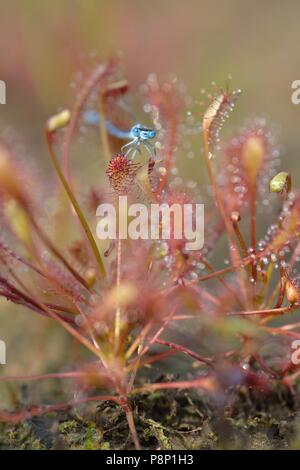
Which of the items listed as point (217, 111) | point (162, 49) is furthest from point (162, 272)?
point (162, 49)

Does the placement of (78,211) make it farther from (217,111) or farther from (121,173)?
(217,111)

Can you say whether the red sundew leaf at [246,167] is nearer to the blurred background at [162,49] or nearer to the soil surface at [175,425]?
the soil surface at [175,425]

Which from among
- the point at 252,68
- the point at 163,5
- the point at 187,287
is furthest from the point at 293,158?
the point at 163,5

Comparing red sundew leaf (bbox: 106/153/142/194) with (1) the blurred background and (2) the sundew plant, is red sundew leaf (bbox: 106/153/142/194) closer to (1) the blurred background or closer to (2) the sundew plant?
(2) the sundew plant

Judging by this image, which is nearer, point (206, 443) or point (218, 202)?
point (206, 443)

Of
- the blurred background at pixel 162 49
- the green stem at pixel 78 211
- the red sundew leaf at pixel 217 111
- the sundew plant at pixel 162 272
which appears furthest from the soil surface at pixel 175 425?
the blurred background at pixel 162 49

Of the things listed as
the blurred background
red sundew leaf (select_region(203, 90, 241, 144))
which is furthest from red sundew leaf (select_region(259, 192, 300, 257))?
the blurred background

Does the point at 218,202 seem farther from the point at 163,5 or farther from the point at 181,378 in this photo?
the point at 163,5
